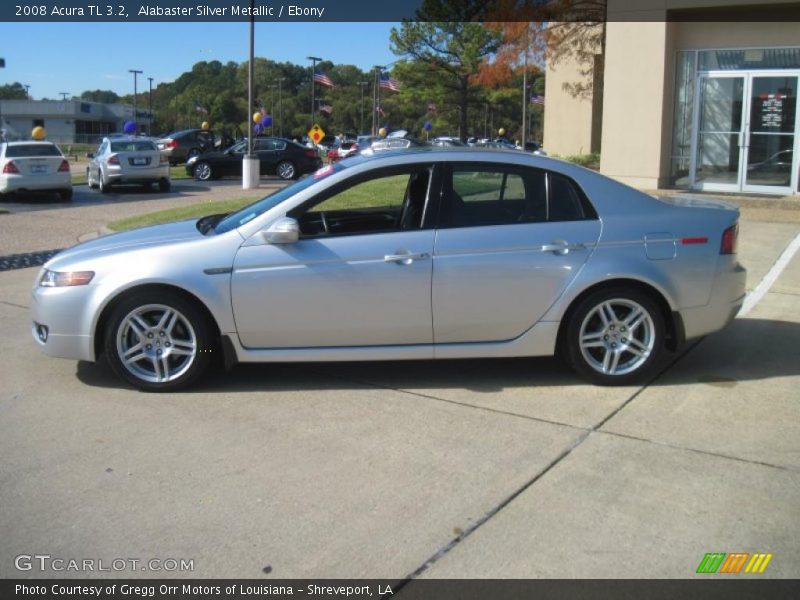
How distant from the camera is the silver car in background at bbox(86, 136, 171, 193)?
68.7 ft

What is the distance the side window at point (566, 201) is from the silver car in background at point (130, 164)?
17.5 metres

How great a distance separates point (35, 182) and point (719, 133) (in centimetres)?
1500

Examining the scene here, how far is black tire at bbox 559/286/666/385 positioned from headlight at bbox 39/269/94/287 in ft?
10.5

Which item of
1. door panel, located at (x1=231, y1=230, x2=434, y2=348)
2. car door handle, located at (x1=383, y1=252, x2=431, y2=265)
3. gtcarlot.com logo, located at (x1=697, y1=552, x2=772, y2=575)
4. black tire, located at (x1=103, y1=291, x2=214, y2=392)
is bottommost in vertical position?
gtcarlot.com logo, located at (x1=697, y1=552, x2=772, y2=575)

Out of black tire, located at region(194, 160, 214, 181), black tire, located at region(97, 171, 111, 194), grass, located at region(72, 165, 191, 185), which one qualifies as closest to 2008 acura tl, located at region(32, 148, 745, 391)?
black tire, located at region(97, 171, 111, 194)

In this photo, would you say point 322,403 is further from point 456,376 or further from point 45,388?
point 45,388

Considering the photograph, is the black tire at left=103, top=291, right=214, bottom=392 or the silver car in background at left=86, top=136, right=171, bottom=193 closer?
the black tire at left=103, top=291, right=214, bottom=392

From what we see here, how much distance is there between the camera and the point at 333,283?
5336mm

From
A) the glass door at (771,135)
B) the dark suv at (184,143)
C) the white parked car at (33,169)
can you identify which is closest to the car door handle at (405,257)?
the glass door at (771,135)

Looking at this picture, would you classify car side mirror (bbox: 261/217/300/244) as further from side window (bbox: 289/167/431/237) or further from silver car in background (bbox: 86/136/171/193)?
silver car in background (bbox: 86/136/171/193)

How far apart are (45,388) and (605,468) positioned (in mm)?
3760

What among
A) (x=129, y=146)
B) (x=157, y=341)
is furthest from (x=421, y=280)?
(x=129, y=146)

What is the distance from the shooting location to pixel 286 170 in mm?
26516

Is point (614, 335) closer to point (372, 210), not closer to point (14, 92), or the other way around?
point (372, 210)
